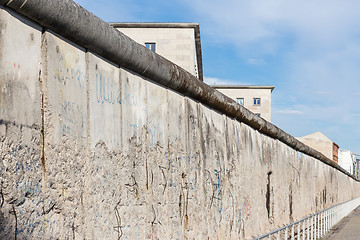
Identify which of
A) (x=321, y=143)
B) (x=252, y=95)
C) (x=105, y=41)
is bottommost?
(x=105, y=41)

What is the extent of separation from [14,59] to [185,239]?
3.31 m

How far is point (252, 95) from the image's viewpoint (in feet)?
204

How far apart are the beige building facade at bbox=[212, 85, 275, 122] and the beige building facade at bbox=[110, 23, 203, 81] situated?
1100 inches

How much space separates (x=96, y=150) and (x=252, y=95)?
195 ft

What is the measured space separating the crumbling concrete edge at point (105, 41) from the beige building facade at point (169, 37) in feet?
88.7

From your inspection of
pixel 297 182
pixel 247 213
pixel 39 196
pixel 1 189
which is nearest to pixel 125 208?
pixel 39 196

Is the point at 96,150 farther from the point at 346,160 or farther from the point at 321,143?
the point at 346,160

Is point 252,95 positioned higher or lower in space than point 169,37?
higher

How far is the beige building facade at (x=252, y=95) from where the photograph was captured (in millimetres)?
61750

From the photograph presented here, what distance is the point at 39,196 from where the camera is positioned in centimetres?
290

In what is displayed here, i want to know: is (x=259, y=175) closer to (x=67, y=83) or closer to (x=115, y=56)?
(x=115, y=56)

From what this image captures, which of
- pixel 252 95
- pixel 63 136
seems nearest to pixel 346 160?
pixel 252 95

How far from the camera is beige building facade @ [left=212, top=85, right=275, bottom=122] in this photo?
203 feet

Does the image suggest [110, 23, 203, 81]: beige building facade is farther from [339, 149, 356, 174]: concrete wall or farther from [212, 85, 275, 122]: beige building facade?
[339, 149, 356, 174]: concrete wall
